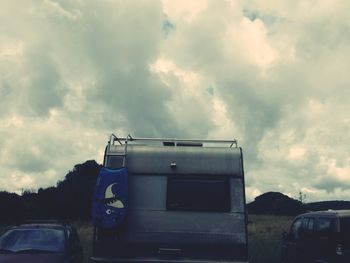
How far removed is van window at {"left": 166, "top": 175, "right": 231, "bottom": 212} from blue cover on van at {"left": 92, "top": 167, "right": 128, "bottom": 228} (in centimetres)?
95

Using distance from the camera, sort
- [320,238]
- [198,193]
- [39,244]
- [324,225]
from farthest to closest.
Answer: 1. [320,238]
2. [324,225]
3. [39,244]
4. [198,193]

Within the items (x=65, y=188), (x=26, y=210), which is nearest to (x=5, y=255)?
(x=26, y=210)

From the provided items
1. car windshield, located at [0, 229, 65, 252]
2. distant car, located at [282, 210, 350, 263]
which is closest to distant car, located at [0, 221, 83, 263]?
car windshield, located at [0, 229, 65, 252]

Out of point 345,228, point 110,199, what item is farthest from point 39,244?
point 345,228

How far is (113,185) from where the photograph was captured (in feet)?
28.1

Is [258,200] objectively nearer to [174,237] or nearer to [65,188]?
[65,188]

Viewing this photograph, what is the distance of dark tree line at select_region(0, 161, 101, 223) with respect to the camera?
138 feet

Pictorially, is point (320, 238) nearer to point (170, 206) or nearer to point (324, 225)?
point (324, 225)

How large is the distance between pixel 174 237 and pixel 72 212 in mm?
37271

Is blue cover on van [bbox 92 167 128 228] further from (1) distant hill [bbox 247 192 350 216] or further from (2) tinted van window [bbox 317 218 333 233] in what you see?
(1) distant hill [bbox 247 192 350 216]

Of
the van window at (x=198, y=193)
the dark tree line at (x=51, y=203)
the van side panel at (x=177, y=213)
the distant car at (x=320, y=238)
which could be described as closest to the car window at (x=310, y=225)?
the distant car at (x=320, y=238)

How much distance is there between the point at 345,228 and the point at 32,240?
22.6 feet

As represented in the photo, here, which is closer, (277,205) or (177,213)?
(177,213)

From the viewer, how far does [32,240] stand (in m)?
9.59
